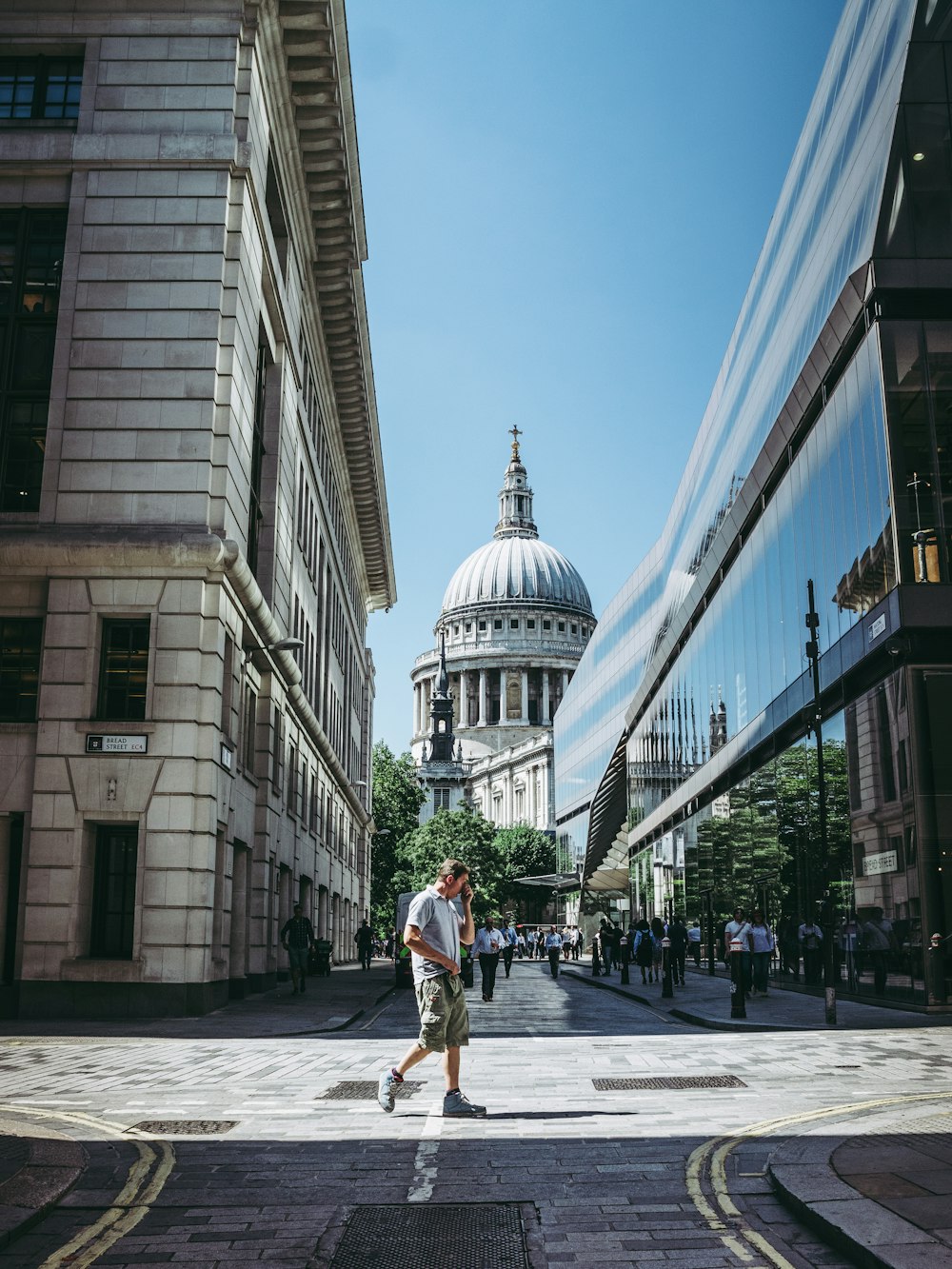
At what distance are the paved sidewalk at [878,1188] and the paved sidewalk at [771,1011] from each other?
1061cm

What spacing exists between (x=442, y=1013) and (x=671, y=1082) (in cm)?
362

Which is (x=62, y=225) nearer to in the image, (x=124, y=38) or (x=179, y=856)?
(x=124, y=38)

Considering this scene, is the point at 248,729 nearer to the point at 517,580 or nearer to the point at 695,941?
the point at 695,941

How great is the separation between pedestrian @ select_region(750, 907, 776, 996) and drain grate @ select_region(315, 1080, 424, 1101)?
14.8 m

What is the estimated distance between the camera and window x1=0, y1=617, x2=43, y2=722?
75.0 feet

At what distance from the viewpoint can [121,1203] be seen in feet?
23.6

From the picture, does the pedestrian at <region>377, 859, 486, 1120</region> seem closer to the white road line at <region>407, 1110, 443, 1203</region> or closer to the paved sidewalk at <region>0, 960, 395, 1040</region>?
the white road line at <region>407, 1110, 443, 1203</region>

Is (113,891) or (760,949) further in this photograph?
(760,949)

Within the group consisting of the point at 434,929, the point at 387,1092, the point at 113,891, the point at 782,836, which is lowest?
the point at 387,1092

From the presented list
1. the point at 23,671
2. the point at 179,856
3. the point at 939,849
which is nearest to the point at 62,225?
the point at 23,671

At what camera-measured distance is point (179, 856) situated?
21703 millimetres

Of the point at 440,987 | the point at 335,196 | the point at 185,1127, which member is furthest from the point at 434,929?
the point at 335,196

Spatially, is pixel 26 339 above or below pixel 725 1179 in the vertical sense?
above

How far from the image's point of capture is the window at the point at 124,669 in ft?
73.9
